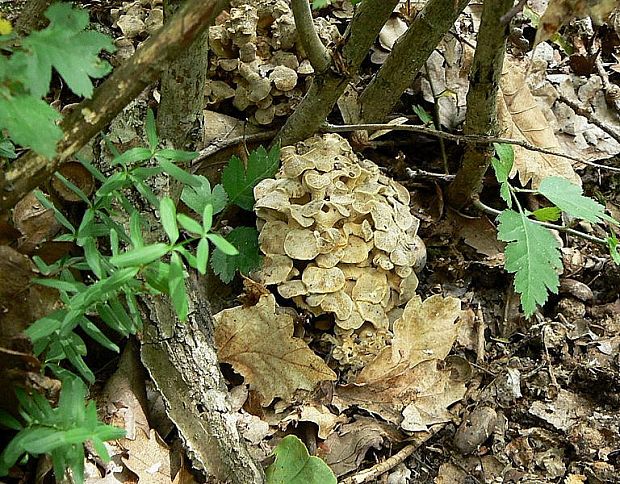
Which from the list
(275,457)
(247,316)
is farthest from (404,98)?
(275,457)

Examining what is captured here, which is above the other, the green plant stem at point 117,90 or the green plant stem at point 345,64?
the green plant stem at point 117,90

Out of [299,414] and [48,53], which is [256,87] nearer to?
[299,414]

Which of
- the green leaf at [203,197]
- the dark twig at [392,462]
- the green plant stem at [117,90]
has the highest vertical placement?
the green plant stem at [117,90]

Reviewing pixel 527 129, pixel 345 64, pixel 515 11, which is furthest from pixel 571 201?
pixel 515 11

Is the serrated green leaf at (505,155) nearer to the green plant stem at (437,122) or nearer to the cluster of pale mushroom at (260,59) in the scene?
the green plant stem at (437,122)

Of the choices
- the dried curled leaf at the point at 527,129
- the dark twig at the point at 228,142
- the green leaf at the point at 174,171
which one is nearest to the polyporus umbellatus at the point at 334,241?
the dark twig at the point at 228,142

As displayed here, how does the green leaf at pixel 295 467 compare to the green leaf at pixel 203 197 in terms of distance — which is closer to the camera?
the green leaf at pixel 295 467
